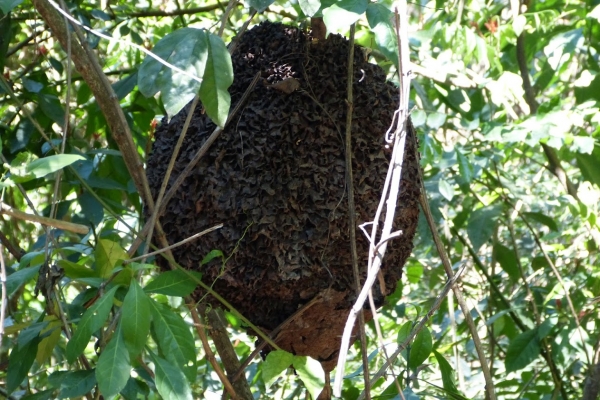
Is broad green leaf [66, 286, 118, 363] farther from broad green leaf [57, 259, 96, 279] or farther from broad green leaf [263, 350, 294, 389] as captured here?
broad green leaf [263, 350, 294, 389]

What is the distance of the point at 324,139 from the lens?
105cm

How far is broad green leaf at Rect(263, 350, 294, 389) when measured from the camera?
1074 millimetres

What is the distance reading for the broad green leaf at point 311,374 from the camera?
105 centimetres

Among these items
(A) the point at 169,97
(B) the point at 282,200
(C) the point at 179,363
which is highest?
(A) the point at 169,97

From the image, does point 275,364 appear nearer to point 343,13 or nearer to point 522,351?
point 343,13

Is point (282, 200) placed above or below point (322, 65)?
below

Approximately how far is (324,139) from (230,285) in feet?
0.85

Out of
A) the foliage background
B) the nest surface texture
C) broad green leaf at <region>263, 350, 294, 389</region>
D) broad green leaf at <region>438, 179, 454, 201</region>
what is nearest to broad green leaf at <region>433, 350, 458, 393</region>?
the foliage background

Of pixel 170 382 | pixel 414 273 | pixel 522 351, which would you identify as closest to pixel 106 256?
pixel 170 382

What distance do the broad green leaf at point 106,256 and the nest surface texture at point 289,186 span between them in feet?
0.27

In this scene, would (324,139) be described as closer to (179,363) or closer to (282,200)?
(282,200)

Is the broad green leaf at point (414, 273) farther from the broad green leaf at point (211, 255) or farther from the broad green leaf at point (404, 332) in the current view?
the broad green leaf at point (211, 255)

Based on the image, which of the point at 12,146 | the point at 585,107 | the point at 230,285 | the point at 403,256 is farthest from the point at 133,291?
the point at 585,107

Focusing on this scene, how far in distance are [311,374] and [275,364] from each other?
0.06 metres
